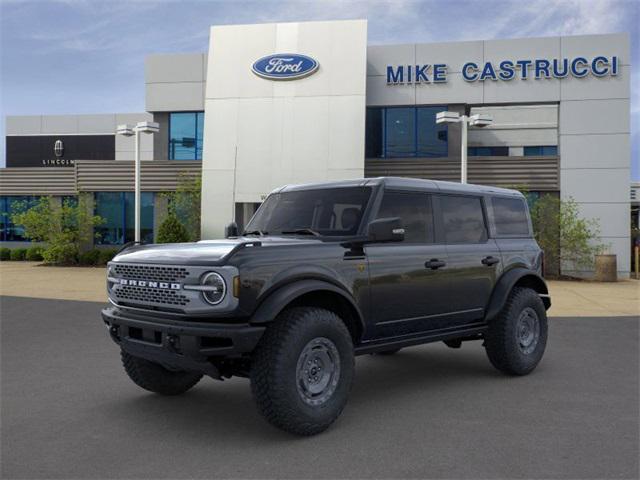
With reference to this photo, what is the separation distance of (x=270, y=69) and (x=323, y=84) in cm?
214

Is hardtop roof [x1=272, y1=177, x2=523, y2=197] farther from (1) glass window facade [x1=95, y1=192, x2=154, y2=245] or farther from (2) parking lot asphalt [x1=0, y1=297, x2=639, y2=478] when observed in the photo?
(1) glass window facade [x1=95, y1=192, x2=154, y2=245]

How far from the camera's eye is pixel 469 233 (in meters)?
6.06

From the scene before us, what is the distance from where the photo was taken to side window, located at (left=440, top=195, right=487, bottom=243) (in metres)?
5.85

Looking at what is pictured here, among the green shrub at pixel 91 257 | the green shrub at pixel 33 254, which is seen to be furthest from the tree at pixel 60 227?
the green shrub at pixel 33 254

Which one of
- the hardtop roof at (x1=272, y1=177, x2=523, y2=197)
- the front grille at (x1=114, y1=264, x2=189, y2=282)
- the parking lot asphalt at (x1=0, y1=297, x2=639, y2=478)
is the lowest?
the parking lot asphalt at (x1=0, y1=297, x2=639, y2=478)

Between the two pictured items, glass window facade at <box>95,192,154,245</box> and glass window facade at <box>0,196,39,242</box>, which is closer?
glass window facade at <box>95,192,154,245</box>

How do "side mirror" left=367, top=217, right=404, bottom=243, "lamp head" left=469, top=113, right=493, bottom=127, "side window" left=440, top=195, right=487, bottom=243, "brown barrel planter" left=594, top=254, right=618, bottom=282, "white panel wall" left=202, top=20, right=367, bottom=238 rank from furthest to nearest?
"white panel wall" left=202, top=20, right=367, bottom=238, "brown barrel planter" left=594, top=254, right=618, bottom=282, "lamp head" left=469, top=113, right=493, bottom=127, "side window" left=440, top=195, right=487, bottom=243, "side mirror" left=367, top=217, right=404, bottom=243

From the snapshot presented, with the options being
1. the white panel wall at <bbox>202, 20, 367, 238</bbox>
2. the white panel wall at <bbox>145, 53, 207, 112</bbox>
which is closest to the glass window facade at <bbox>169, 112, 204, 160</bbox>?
the white panel wall at <bbox>145, 53, 207, 112</bbox>

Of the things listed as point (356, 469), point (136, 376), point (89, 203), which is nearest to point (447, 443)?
point (356, 469)

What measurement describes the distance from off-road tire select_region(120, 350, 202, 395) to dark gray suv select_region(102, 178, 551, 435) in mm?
14

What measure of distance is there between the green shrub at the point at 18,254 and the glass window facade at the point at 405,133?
16479 mm

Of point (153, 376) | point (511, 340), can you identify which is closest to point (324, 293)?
point (153, 376)

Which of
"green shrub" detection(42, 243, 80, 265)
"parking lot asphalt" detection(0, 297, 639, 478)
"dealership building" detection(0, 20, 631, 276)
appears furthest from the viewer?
"green shrub" detection(42, 243, 80, 265)

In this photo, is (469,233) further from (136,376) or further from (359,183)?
(136,376)
